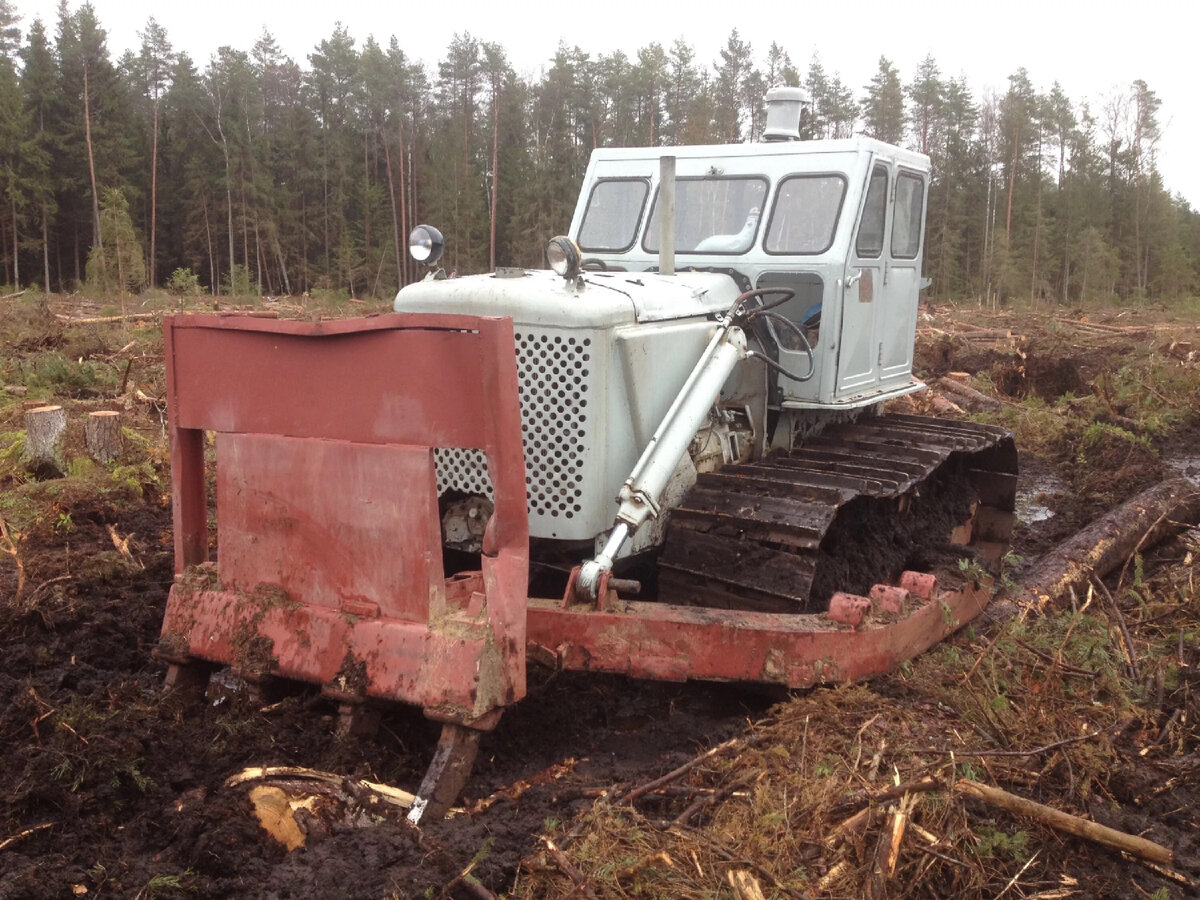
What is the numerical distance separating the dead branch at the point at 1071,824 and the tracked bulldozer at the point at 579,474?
986mm

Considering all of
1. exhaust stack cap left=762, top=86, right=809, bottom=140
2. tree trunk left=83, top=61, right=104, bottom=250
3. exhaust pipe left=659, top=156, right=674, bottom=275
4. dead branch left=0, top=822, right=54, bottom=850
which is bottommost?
dead branch left=0, top=822, right=54, bottom=850

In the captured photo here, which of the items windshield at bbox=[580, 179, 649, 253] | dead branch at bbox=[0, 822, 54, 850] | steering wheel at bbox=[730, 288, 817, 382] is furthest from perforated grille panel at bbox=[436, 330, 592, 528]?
windshield at bbox=[580, 179, 649, 253]

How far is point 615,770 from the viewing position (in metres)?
4.00

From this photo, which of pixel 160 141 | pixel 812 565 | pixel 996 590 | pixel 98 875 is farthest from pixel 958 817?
pixel 160 141

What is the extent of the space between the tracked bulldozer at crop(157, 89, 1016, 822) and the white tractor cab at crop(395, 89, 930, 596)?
15 millimetres

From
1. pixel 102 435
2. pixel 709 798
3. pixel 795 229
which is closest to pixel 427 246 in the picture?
pixel 795 229

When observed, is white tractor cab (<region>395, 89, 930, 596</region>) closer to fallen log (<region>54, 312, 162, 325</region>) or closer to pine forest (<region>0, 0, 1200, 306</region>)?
fallen log (<region>54, 312, 162, 325</region>)

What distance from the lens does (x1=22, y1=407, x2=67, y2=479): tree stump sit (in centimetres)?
874

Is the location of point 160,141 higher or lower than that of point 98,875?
higher

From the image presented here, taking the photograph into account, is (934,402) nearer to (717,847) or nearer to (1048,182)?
(717,847)

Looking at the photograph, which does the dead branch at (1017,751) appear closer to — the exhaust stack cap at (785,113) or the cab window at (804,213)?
the cab window at (804,213)

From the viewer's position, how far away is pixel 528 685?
4.18 metres

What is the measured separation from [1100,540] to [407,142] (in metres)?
49.5

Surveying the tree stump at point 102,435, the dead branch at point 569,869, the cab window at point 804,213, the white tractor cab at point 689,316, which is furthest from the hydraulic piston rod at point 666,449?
the tree stump at point 102,435
